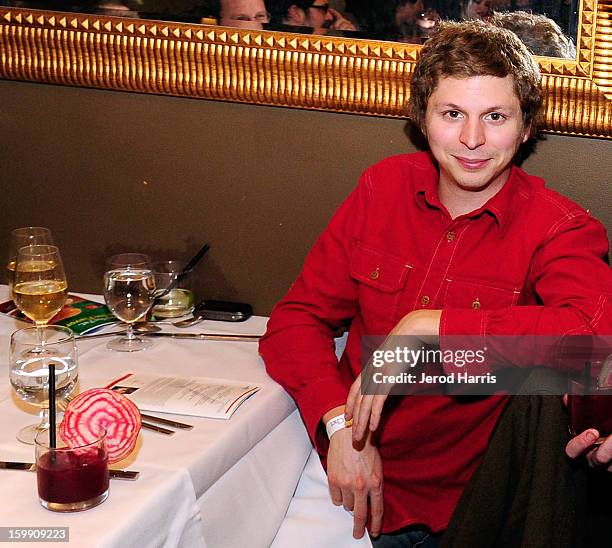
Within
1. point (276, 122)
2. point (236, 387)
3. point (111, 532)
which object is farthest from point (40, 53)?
point (111, 532)

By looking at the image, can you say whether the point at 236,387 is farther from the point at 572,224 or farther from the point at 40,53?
the point at 40,53

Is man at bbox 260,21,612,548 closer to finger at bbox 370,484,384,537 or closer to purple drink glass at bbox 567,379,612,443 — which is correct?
finger at bbox 370,484,384,537

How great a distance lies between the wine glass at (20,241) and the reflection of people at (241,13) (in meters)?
0.57

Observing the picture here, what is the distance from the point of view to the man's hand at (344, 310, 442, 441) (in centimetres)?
141

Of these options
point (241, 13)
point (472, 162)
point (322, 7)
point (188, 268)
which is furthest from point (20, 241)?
point (472, 162)

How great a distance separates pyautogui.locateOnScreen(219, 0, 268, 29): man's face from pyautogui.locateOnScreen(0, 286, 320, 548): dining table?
63cm

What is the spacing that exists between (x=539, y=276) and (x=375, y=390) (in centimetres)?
34

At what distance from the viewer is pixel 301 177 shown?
6.40 feet

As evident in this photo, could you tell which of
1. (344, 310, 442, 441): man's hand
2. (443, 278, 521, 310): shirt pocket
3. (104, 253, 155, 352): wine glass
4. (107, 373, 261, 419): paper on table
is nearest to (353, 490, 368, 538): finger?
(344, 310, 442, 441): man's hand

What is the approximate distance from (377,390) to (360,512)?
21cm

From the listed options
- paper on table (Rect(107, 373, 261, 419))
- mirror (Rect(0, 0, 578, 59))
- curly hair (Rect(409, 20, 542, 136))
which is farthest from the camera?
mirror (Rect(0, 0, 578, 59))

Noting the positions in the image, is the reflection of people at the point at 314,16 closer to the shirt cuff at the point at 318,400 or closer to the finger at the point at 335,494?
the shirt cuff at the point at 318,400

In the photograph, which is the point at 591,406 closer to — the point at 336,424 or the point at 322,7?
the point at 336,424

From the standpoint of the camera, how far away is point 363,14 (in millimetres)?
1781
